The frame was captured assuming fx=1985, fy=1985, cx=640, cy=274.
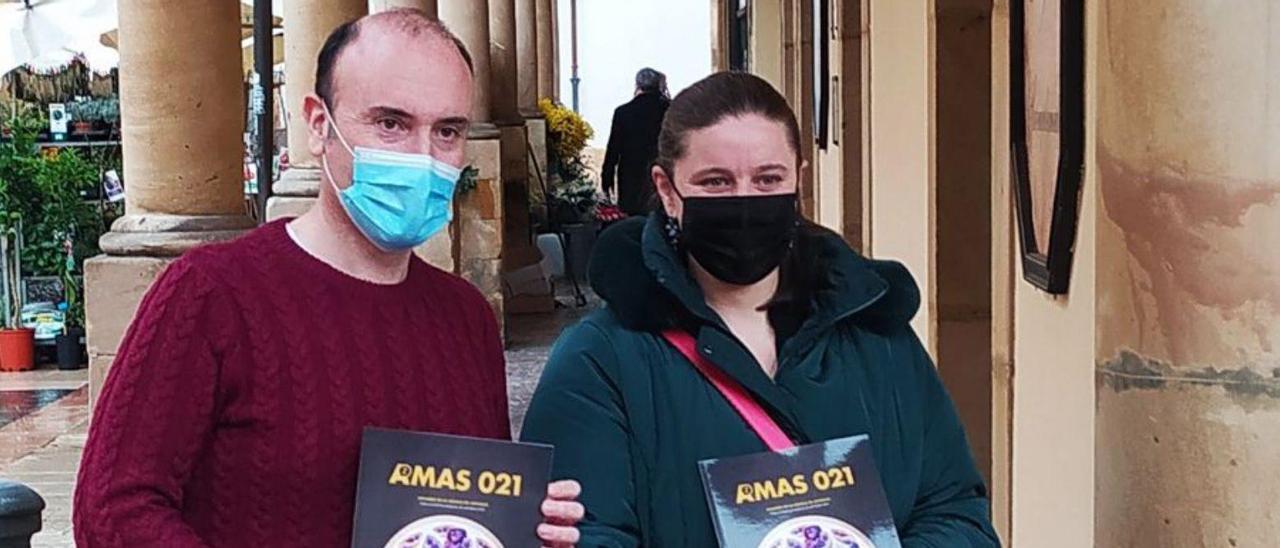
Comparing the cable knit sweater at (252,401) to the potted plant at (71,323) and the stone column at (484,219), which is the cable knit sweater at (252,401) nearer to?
the stone column at (484,219)

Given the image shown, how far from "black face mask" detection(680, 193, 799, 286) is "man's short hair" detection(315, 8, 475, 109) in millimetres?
341

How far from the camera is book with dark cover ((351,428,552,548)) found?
206 cm

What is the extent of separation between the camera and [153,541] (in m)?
2.00

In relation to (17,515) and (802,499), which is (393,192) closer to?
(802,499)

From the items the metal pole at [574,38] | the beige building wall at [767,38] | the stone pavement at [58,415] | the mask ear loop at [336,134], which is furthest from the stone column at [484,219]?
the metal pole at [574,38]

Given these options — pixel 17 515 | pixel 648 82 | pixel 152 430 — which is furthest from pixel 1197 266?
pixel 648 82

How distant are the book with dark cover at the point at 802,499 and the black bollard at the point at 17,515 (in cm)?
161

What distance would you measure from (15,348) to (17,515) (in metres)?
10.9

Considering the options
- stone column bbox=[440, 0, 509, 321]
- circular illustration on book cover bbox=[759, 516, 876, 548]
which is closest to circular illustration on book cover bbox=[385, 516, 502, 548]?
circular illustration on book cover bbox=[759, 516, 876, 548]

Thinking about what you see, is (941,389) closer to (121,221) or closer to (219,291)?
(219,291)

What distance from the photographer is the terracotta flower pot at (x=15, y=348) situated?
13.6 metres

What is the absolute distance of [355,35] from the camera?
2.15 meters

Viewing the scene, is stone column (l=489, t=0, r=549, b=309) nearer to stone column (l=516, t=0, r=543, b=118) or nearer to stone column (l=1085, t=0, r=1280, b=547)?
stone column (l=516, t=0, r=543, b=118)

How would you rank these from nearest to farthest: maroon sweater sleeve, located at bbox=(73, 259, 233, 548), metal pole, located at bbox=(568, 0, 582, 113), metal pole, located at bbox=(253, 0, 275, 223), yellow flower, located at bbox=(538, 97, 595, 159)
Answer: maroon sweater sleeve, located at bbox=(73, 259, 233, 548) < metal pole, located at bbox=(253, 0, 275, 223) < yellow flower, located at bbox=(538, 97, 595, 159) < metal pole, located at bbox=(568, 0, 582, 113)
